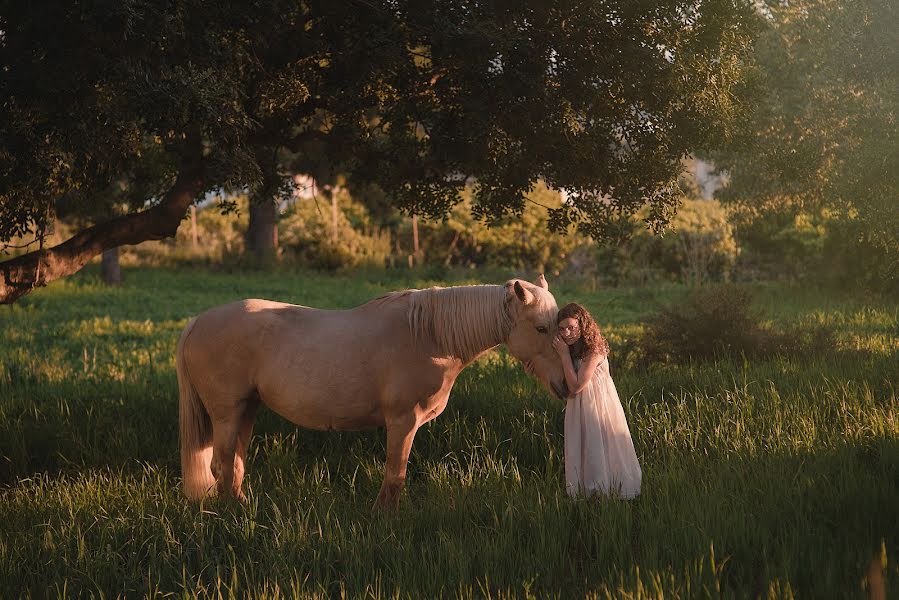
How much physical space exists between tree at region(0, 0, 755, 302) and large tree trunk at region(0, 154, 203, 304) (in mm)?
17

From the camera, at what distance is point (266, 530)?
529 cm

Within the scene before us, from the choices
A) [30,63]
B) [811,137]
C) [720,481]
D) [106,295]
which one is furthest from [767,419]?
[106,295]

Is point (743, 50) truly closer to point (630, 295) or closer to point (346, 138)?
point (346, 138)

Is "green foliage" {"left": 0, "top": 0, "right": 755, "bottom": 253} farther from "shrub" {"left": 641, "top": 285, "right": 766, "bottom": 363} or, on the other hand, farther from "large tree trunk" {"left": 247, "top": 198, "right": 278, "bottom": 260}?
"large tree trunk" {"left": 247, "top": 198, "right": 278, "bottom": 260}

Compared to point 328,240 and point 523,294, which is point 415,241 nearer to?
point 328,240

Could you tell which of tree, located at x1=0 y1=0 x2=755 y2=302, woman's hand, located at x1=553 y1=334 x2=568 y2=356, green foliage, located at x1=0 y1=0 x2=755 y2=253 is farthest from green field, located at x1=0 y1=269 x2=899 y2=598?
green foliage, located at x1=0 y1=0 x2=755 y2=253

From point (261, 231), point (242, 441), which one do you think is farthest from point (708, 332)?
point (261, 231)

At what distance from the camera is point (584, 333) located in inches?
234

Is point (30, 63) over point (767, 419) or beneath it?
over

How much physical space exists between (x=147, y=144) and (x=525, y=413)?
516 cm

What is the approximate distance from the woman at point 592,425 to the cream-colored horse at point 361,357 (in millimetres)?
308

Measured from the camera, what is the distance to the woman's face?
18.8 ft

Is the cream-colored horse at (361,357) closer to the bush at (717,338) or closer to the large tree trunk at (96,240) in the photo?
the large tree trunk at (96,240)

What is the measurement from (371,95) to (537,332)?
11.0 ft
